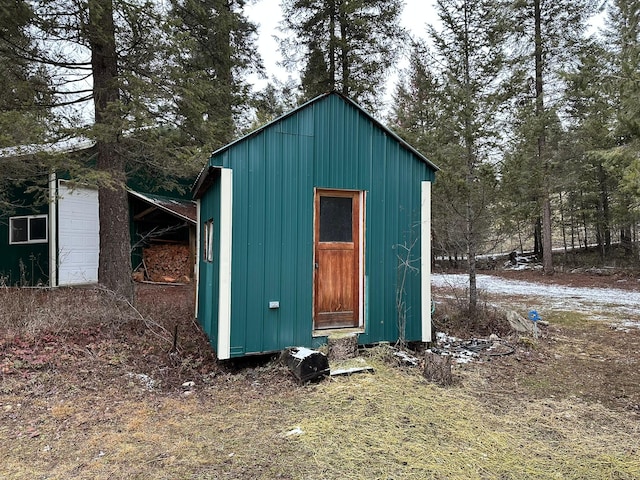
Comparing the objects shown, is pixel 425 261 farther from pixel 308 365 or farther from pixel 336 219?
pixel 308 365

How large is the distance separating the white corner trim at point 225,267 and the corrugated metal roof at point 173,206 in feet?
22.4

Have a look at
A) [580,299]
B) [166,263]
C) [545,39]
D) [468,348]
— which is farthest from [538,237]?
[166,263]

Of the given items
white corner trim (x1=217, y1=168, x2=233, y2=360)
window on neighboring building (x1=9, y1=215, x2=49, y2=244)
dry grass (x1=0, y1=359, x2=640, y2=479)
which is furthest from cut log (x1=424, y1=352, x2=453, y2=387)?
window on neighboring building (x1=9, y1=215, x2=49, y2=244)

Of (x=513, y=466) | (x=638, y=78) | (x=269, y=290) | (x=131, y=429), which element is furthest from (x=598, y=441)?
(x=638, y=78)

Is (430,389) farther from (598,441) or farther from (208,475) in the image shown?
(208,475)

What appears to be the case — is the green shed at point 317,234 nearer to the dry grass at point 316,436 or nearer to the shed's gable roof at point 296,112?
the shed's gable roof at point 296,112

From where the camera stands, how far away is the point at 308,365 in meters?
4.28

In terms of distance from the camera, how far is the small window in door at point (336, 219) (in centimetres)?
507

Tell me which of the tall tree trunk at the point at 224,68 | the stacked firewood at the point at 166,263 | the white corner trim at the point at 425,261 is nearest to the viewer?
the white corner trim at the point at 425,261

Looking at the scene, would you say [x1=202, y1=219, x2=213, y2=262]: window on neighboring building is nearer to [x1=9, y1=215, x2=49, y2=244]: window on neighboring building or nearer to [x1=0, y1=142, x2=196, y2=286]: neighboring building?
[x1=0, y1=142, x2=196, y2=286]: neighboring building

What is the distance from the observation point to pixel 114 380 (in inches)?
173

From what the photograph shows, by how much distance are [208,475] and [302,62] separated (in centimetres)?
1176

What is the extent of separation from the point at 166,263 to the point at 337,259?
9200 millimetres

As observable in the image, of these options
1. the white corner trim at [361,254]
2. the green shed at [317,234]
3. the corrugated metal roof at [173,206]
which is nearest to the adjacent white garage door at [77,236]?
the corrugated metal roof at [173,206]
